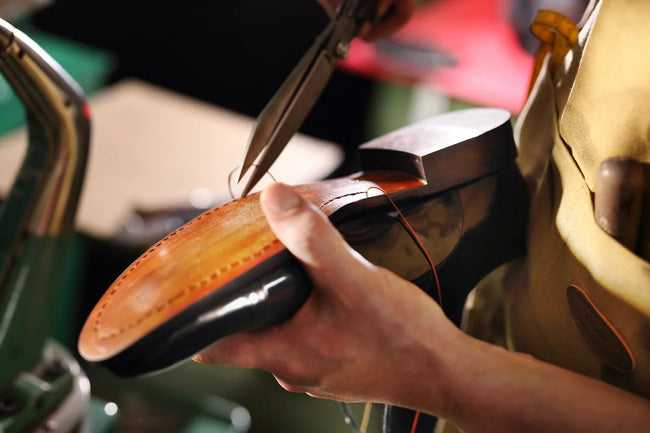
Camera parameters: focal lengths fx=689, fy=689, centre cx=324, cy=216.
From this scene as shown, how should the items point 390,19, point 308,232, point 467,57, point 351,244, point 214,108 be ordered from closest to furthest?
point 308,232, point 351,244, point 390,19, point 214,108, point 467,57

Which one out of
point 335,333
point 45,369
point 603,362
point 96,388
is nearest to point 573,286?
point 603,362

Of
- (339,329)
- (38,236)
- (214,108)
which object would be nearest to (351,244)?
(339,329)

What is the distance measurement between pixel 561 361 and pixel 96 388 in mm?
1102

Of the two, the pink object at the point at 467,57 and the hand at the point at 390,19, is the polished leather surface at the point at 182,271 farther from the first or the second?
the pink object at the point at 467,57

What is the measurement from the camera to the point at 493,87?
6.07 feet

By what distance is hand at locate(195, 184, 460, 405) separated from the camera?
0.43 meters

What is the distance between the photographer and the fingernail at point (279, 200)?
0.42 metres

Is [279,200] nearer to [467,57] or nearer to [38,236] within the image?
[38,236]

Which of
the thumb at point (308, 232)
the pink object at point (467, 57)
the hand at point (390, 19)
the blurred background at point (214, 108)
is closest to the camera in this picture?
the thumb at point (308, 232)

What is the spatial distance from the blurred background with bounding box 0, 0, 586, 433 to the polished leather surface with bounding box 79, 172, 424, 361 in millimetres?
265

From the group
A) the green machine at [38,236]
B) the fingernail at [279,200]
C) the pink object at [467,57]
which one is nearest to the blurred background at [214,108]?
the pink object at [467,57]

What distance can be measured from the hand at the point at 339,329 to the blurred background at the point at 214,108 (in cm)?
22

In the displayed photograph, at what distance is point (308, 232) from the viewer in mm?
421

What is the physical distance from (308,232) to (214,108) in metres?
1.52
